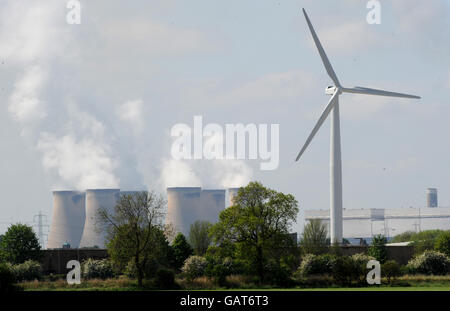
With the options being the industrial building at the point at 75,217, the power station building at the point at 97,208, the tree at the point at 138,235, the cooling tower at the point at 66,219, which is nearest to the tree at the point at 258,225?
the tree at the point at 138,235

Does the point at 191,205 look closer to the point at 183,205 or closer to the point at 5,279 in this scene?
the point at 183,205

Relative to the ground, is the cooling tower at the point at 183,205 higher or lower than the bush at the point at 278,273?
higher

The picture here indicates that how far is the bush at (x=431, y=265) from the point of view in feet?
241

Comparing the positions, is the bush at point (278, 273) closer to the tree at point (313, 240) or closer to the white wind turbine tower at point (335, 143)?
the tree at point (313, 240)

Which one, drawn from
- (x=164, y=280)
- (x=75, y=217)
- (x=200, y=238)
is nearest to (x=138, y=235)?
(x=164, y=280)

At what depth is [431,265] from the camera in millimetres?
73750

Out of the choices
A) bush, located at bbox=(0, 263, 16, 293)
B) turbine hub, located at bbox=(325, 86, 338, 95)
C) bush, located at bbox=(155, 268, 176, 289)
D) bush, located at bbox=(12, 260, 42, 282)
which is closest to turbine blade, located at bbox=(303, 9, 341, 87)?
turbine hub, located at bbox=(325, 86, 338, 95)

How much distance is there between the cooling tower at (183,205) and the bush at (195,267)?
109769 millimetres

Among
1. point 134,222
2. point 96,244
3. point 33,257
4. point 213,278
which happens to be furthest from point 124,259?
point 96,244

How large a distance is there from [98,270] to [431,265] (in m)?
31.5

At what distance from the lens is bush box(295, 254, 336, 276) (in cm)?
7081

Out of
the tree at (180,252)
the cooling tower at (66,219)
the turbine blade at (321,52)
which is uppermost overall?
the turbine blade at (321,52)
